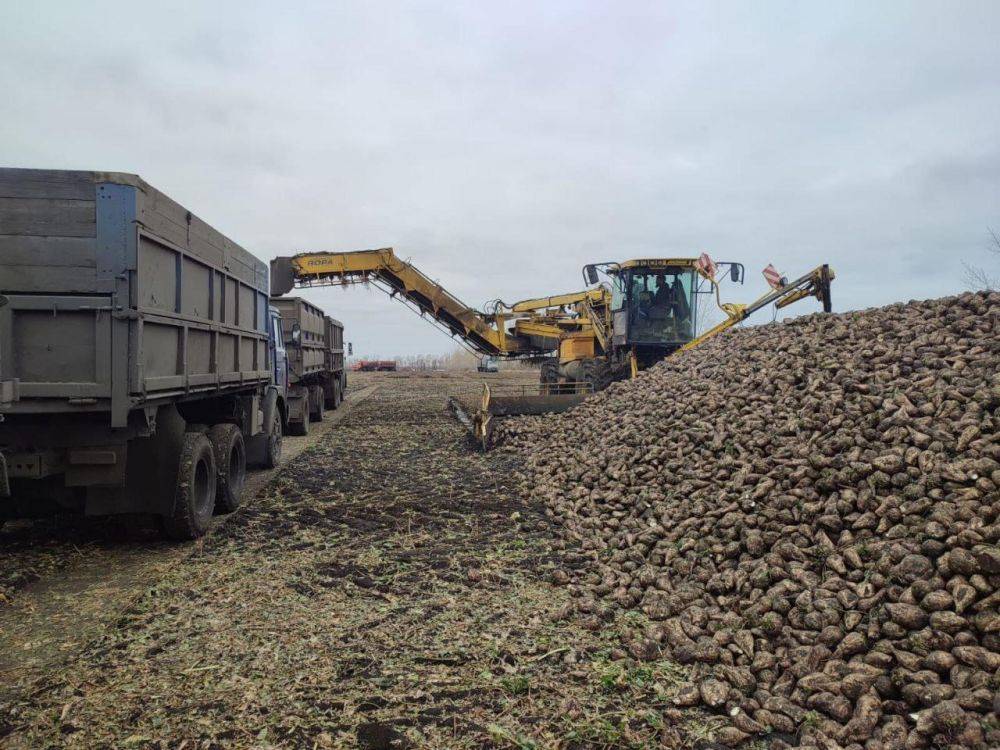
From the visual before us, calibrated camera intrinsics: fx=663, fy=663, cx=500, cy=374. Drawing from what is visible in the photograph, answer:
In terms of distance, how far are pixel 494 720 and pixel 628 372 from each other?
12649mm

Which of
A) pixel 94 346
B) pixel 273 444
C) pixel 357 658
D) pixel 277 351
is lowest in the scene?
pixel 357 658

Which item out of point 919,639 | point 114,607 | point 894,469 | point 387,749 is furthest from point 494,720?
point 894,469

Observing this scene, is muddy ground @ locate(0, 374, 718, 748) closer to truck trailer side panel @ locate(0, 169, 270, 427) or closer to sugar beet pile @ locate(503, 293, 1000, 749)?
sugar beet pile @ locate(503, 293, 1000, 749)

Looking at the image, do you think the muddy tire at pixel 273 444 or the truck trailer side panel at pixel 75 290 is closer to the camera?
the truck trailer side panel at pixel 75 290

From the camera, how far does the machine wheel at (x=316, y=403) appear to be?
57.5 feet

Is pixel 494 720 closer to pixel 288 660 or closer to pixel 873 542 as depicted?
pixel 288 660

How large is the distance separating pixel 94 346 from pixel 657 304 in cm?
1221

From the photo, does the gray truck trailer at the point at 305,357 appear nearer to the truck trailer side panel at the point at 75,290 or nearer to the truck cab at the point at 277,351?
the truck cab at the point at 277,351

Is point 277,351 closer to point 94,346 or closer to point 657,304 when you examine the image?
point 94,346

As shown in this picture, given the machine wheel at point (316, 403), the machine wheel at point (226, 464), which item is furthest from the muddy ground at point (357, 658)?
the machine wheel at point (316, 403)

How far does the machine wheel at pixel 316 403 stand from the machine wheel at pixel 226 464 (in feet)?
29.9

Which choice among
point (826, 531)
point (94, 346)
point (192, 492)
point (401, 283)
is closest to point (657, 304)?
point (401, 283)

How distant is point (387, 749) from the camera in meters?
3.33

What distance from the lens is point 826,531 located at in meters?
4.93
